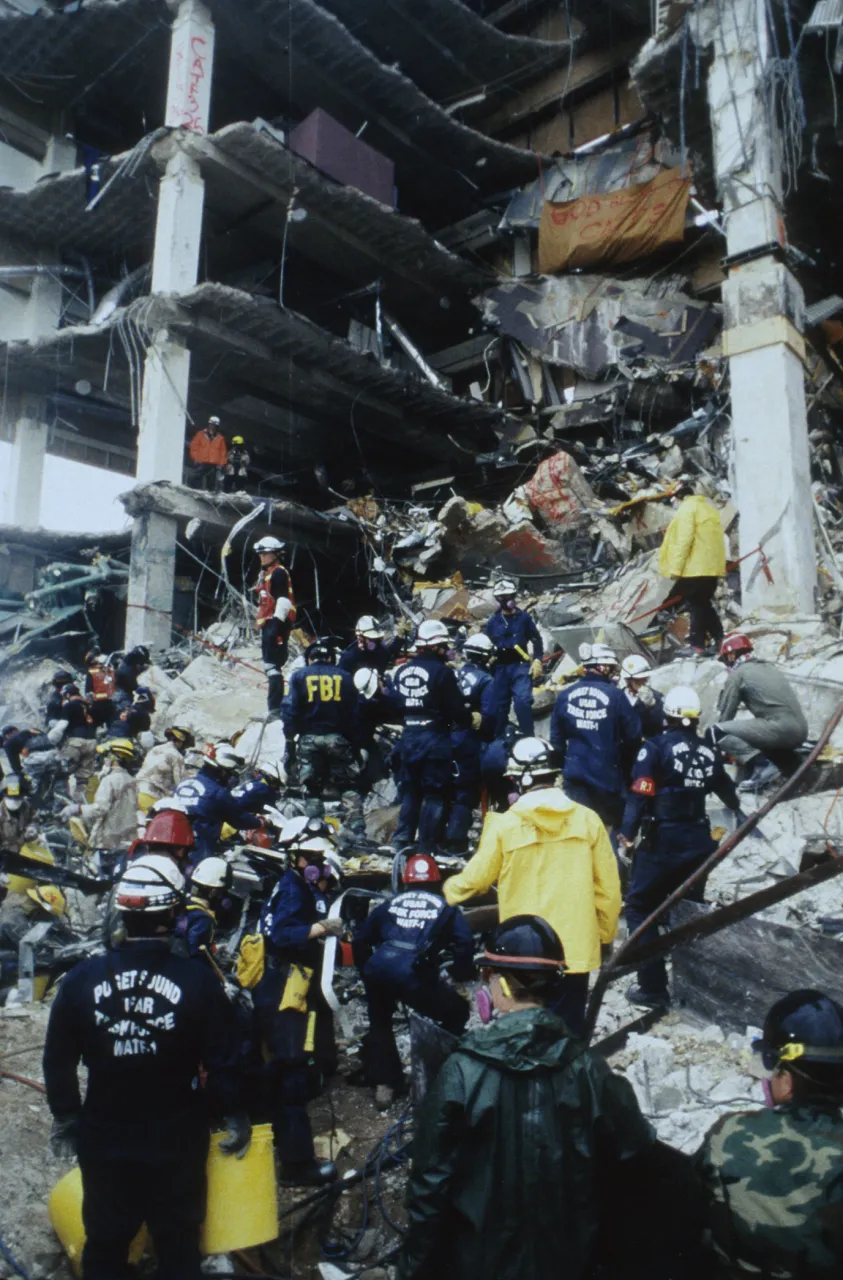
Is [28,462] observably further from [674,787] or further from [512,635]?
[674,787]

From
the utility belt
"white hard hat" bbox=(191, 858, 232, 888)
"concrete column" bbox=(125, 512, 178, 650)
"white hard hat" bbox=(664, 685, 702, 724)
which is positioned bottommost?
"white hard hat" bbox=(191, 858, 232, 888)

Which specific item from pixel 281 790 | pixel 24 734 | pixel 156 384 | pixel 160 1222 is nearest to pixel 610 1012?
pixel 160 1222

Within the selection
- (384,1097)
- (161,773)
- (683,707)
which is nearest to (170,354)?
(161,773)

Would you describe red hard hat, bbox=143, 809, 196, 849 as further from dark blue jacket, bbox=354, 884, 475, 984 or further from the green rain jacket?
the green rain jacket

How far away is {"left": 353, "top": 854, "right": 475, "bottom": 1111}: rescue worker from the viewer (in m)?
5.21

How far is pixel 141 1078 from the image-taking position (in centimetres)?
316

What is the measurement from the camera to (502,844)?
14.9 feet

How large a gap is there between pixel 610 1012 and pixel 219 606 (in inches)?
538

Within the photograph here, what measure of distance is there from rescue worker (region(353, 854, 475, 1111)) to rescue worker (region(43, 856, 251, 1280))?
1989 millimetres

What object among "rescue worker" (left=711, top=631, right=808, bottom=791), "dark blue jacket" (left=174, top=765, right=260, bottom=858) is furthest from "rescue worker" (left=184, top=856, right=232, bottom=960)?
"rescue worker" (left=711, top=631, right=808, bottom=791)

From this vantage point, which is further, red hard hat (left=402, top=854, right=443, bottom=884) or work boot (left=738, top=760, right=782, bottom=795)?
work boot (left=738, top=760, right=782, bottom=795)

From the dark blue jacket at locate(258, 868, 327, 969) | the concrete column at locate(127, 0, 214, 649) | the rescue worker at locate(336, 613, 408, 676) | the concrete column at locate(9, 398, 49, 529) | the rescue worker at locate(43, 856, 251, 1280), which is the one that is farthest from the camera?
the concrete column at locate(9, 398, 49, 529)

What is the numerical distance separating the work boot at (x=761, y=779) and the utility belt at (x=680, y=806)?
1.84 meters

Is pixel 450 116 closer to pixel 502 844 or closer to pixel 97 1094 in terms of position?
pixel 502 844
